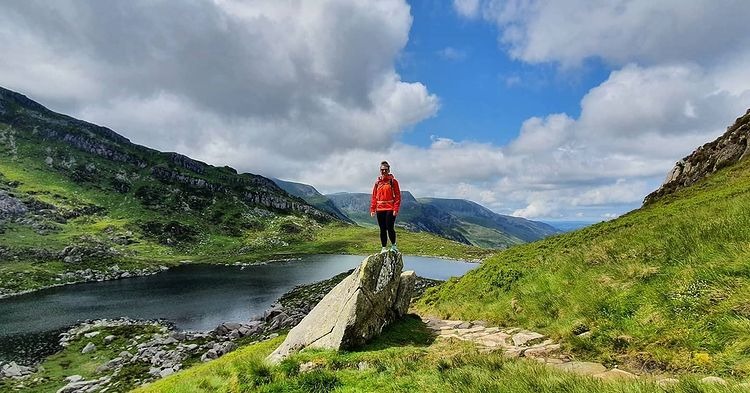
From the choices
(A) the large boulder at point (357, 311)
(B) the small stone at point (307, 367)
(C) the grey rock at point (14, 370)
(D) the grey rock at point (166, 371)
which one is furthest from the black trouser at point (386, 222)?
(C) the grey rock at point (14, 370)

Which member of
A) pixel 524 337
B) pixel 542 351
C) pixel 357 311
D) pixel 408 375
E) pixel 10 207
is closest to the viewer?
pixel 408 375

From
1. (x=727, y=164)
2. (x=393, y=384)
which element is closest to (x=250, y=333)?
(x=393, y=384)

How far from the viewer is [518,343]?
16.1m

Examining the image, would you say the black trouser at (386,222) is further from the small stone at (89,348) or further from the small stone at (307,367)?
the small stone at (89,348)

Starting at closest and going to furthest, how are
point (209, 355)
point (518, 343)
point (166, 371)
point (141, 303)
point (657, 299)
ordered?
point (657, 299)
point (518, 343)
point (166, 371)
point (209, 355)
point (141, 303)

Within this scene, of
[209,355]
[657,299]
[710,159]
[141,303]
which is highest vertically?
[710,159]

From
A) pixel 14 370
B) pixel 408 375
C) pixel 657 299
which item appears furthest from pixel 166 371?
pixel 657 299

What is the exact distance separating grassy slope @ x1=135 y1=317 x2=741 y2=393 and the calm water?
53125mm

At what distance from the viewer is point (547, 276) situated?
20.8m

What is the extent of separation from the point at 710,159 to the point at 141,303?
103 m

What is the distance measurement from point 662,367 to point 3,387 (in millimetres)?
52975

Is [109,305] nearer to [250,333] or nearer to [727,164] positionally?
[250,333]

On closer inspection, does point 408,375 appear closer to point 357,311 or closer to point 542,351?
point 542,351

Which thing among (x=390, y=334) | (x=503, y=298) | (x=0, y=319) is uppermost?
(x=503, y=298)
